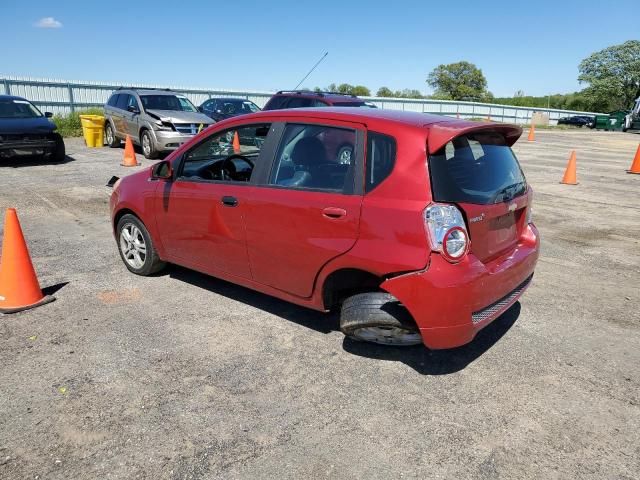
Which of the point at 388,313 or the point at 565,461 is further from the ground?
the point at 388,313

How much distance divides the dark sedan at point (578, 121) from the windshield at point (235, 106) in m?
42.6

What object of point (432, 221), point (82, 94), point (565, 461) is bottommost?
point (565, 461)

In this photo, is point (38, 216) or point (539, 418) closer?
point (539, 418)

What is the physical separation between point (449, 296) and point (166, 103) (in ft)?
44.3

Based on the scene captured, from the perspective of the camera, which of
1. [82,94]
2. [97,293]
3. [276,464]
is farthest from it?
[82,94]

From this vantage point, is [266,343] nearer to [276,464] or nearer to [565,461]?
[276,464]

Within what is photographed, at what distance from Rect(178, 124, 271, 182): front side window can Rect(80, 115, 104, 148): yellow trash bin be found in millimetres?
13916

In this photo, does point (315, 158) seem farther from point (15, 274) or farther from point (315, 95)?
point (315, 95)

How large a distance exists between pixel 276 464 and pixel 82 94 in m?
24.2

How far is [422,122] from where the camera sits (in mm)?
3314

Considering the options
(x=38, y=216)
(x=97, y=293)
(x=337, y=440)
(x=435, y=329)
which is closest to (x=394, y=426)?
(x=337, y=440)

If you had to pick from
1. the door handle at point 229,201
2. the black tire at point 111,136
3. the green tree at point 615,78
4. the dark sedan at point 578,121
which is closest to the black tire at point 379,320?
the door handle at point 229,201

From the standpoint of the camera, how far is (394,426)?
112 inches

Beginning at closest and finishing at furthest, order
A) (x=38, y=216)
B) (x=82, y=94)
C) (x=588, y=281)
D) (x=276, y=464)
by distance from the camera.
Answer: (x=276, y=464) < (x=588, y=281) < (x=38, y=216) < (x=82, y=94)
